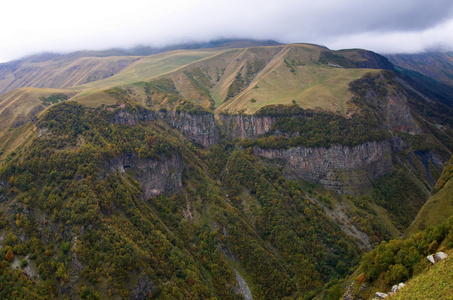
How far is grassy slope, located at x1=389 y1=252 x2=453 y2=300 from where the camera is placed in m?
38.3

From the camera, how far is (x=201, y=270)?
12938cm

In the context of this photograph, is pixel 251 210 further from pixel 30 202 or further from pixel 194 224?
pixel 30 202

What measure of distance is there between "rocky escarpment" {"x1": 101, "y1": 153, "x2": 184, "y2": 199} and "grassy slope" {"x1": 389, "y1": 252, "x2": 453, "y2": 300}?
135595mm

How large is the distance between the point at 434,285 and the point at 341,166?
161993 mm

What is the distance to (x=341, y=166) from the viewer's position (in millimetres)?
194000

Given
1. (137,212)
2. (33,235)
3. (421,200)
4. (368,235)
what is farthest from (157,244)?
(421,200)

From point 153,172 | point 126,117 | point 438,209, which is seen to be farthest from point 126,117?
point 438,209

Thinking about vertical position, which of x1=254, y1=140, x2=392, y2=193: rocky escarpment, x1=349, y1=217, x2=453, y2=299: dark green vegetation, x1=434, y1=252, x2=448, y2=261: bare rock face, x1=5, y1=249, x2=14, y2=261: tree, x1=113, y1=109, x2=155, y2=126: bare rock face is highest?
x1=113, y1=109, x2=155, y2=126: bare rock face

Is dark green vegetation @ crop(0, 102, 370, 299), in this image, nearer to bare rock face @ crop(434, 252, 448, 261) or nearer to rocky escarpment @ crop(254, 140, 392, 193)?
rocky escarpment @ crop(254, 140, 392, 193)

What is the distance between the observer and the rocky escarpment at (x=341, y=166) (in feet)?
625

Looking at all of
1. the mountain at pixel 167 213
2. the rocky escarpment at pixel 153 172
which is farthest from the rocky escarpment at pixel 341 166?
the rocky escarpment at pixel 153 172

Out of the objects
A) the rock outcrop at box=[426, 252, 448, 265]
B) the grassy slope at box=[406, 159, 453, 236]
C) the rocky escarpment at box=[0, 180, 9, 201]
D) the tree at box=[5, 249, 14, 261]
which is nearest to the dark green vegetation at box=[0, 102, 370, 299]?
the tree at box=[5, 249, 14, 261]

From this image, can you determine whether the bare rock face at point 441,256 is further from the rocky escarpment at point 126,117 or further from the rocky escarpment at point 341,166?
the rocky escarpment at point 126,117

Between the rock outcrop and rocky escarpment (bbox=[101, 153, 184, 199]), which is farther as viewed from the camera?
rocky escarpment (bbox=[101, 153, 184, 199])
